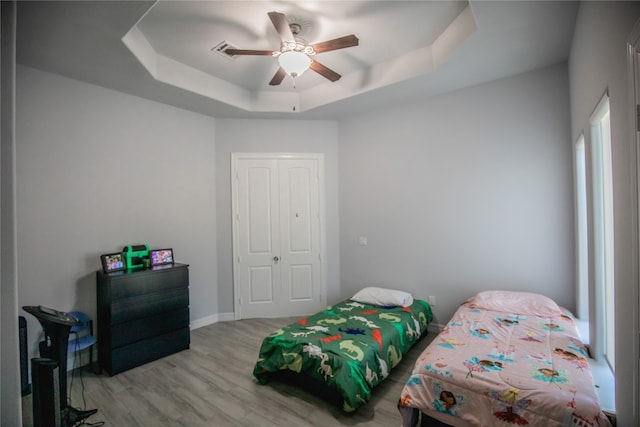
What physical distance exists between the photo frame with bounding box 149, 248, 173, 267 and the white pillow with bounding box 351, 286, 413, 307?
2.33 metres

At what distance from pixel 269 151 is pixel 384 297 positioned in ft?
8.54

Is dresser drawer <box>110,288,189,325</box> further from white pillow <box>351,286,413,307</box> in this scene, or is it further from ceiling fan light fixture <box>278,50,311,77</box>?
ceiling fan light fixture <box>278,50,311,77</box>

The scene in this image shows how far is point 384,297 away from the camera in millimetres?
3430

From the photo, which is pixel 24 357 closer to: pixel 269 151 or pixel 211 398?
pixel 211 398

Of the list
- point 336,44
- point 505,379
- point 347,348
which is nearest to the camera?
point 505,379

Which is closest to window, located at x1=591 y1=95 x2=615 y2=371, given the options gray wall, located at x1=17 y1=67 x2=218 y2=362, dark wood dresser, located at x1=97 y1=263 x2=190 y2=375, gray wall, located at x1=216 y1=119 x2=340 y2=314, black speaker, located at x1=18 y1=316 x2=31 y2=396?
gray wall, located at x1=216 y1=119 x2=340 y2=314

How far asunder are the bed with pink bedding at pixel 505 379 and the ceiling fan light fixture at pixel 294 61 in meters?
2.43

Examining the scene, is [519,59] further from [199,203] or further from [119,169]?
[119,169]

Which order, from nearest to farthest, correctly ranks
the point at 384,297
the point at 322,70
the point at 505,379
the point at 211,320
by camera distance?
the point at 505,379
the point at 322,70
the point at 384,297
the point at 211,320

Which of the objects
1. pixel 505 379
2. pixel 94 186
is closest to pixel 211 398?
pixel 505 379

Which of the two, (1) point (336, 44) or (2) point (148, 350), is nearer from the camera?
(1) point (336, 44)

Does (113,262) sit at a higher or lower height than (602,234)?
lower

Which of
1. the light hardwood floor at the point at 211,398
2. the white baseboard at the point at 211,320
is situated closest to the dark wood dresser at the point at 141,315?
the light hardwood floor at the point at 211,398

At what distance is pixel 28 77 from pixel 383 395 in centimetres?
425
